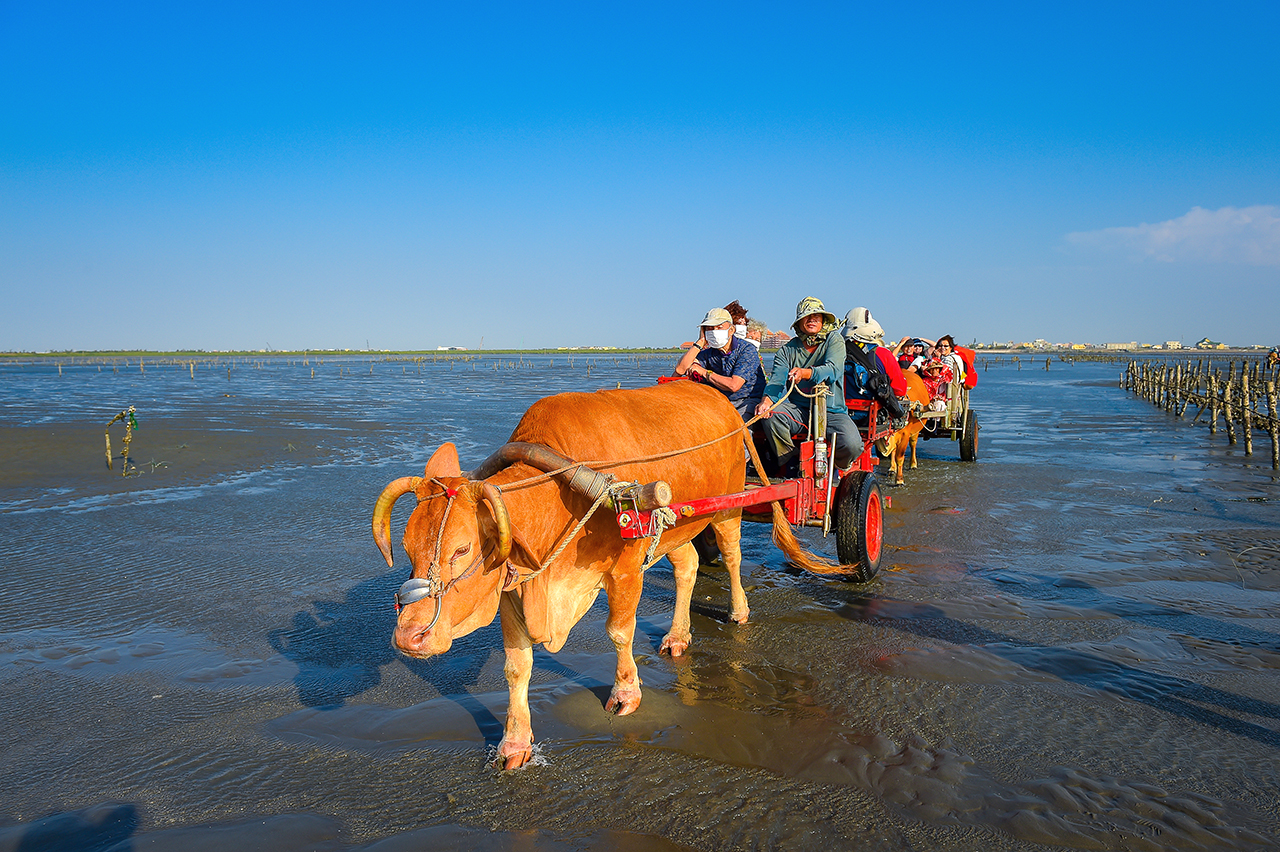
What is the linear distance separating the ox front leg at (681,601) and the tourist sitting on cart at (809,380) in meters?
1.65

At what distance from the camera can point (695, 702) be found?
452 centimetres

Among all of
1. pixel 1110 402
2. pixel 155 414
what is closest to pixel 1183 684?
pixel 155 414

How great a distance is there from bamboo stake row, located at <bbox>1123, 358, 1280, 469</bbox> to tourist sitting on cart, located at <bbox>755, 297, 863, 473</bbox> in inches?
438

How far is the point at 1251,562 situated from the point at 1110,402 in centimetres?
2906

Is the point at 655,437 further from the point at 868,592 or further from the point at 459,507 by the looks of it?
the point at 868,592

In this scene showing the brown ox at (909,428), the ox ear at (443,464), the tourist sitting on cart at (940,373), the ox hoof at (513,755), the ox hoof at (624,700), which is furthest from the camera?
the tourist sitting on cart at (940,373)

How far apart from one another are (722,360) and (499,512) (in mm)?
3945

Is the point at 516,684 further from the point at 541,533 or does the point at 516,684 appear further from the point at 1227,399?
the point at 1227,399

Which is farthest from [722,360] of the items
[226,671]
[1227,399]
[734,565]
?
[1227,399]

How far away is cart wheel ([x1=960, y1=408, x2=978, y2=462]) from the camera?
1452cm

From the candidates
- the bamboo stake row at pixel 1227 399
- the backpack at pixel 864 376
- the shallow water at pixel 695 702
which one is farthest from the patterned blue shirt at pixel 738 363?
the bamboo stake row at pixel 1227 399

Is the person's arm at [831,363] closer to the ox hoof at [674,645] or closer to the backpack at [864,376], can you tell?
the ox hoof at [674,645]

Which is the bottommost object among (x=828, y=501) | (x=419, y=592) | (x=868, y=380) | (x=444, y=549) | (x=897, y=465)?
(x=897, y=465)

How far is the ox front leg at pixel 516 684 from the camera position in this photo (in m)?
3.83
